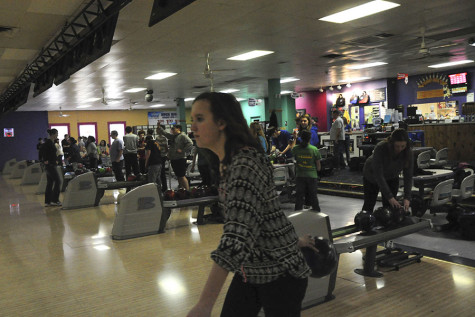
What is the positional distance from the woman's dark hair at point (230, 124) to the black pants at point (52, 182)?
23.4 feet

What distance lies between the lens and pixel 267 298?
4.02 feet

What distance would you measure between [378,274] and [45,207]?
637 centimetres

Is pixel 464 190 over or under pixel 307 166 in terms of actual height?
under

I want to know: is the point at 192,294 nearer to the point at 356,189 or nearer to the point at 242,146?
the point at 242,146

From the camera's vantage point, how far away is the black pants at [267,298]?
122 centimetres

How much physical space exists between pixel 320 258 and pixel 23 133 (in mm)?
21131

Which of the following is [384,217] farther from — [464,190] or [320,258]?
[320,258]

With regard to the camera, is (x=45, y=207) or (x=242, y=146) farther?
(x=45, y=207)

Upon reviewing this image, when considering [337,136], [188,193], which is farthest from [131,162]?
[337,136]

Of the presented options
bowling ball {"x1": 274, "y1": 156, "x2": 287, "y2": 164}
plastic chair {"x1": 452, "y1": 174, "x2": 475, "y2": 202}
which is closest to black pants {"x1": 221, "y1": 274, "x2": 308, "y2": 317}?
plastic chair {"x1": 452, "y1": 174, "x2": 475, "y2": 202}

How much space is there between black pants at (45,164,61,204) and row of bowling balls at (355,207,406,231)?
19.7 ft

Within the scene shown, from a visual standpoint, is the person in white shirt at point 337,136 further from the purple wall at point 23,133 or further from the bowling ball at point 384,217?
the purple wall at point 23,133

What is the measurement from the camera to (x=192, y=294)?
3.14 metres

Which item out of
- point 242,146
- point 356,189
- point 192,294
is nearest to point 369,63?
point 356,189
